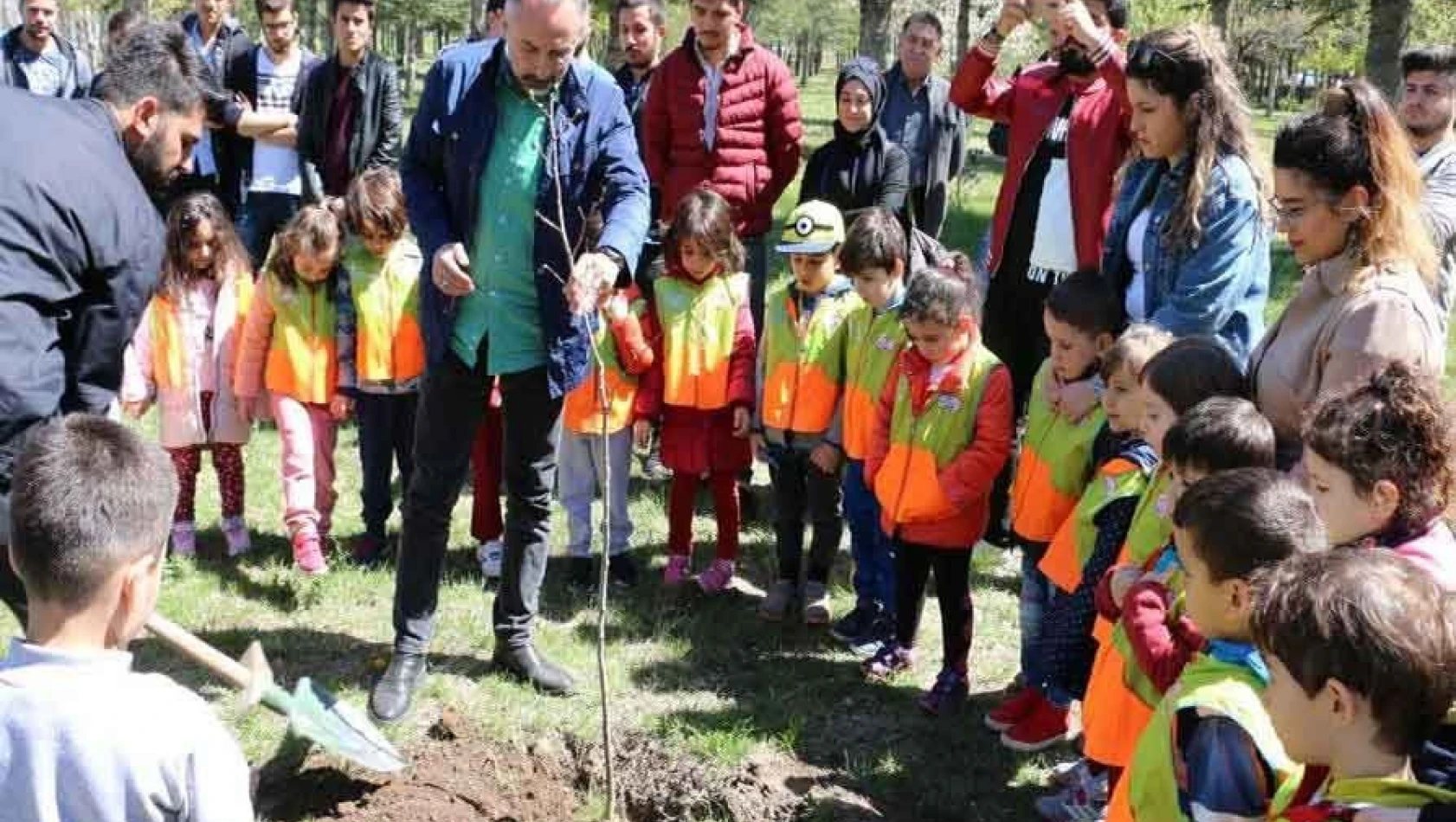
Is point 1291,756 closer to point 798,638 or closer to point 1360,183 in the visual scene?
point 1360,183

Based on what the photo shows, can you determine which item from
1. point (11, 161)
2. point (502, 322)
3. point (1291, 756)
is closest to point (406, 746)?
point (502, 322)

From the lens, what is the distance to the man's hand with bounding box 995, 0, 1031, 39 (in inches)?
188

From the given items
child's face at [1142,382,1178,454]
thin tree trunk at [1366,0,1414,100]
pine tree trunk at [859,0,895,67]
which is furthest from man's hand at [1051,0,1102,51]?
pine tree trunk at [859,0,895,67]

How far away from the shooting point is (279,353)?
5551 mm

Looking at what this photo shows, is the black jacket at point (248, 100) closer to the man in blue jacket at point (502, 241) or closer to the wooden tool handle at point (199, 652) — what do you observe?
the man in blue jacket at point (502, 241)

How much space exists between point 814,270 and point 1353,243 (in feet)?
7.50

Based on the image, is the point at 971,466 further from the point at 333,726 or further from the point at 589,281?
the point at 333,726

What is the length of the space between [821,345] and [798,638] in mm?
1126

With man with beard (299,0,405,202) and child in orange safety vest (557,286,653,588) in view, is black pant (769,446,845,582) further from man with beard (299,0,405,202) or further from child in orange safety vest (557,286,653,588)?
man with beard (299,0,405,202)

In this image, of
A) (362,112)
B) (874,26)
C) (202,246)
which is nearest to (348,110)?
(362,112)

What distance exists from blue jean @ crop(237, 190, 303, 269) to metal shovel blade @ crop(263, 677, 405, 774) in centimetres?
483

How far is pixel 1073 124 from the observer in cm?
469

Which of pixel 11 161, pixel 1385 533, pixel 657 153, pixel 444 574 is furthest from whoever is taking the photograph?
pixel 657 153

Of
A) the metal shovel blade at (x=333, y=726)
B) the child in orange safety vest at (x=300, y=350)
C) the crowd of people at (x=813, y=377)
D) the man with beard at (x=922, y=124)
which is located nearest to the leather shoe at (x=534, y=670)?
the crowd of people at (x=813, y=377)
